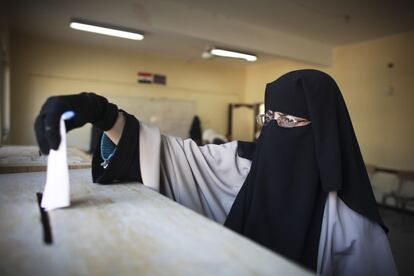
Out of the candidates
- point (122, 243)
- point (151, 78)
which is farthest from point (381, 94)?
point (122, 243)

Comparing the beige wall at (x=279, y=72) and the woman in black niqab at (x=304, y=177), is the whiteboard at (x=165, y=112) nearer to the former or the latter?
the beige wall at (x=279, y=72)

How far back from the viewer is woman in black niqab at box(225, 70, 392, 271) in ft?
2.75

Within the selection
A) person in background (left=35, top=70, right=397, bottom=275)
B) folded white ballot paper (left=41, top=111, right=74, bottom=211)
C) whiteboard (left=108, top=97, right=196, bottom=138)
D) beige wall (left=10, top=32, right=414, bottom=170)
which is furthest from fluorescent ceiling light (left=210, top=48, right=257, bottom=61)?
folded white ballot paper (left=41, top=111, right=74, bottom=211)

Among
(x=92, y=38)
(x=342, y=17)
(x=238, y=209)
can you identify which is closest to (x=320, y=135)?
(x=238, y=209)

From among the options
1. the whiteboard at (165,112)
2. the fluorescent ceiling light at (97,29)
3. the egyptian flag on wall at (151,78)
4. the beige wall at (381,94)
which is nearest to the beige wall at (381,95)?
the beige wall at (381,94)

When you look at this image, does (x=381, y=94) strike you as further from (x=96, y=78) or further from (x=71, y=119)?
(x=71, y=119)

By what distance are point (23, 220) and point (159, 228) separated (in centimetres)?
26

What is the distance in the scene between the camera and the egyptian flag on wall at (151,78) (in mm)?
5717

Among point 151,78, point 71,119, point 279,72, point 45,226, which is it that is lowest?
point 45,226

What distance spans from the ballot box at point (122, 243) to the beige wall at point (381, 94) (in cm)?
474

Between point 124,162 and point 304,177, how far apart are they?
1.85ft

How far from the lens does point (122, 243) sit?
46 centimetres

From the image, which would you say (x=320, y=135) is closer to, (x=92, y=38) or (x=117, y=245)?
(x=117, y=245)

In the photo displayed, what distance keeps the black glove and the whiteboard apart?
4817 millimetres
